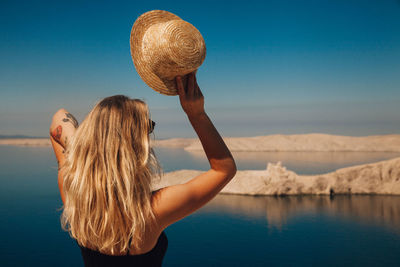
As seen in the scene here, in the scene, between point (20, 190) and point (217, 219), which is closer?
point (217, 219)

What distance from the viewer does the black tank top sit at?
1.08 m

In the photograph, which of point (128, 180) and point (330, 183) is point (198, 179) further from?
point (330, 183)

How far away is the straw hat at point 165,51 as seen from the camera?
130 cm

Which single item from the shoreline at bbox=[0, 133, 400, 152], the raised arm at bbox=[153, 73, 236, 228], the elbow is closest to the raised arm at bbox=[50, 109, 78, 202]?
the raised arm at bbox=[153, 73, 236, 228]

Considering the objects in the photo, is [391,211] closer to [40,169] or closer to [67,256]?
[67,256]

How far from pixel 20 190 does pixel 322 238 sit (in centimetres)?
2378

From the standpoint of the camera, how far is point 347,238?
1418cm

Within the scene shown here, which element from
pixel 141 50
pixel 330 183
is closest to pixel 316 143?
pixel 330 183

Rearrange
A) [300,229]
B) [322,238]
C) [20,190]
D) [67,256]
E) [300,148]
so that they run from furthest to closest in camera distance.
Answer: [300,148], [20,190], [300,229], [322,238], [67,256]

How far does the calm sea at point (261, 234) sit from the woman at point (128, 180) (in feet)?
38.3

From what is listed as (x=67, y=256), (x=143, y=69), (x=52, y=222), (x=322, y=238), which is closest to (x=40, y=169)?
(x=52, y=222)

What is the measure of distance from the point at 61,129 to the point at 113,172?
41cm

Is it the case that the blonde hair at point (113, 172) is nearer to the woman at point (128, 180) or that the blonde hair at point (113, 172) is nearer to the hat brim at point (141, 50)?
the woman at point (128, 180)

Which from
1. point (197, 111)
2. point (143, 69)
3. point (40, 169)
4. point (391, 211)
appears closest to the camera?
point (197, 111)
